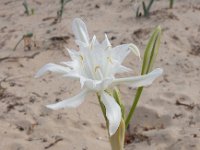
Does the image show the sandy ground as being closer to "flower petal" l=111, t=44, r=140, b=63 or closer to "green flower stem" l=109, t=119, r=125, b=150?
"green flower stem" l=109, t=119, r=125, b=150

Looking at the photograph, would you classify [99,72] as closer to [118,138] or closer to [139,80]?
[139,80]

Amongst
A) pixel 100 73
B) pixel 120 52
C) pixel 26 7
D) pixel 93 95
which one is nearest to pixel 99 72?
pixel 100 73

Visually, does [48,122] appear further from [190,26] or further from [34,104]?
[190,26]

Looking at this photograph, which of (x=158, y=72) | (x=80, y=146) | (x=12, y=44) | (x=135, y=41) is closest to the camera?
(x=158, y=72)

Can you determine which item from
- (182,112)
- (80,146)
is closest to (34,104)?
(80,146)

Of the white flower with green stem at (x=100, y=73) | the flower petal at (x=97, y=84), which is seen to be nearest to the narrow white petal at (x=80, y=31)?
the white flower with green stem at (x=100, y=73)

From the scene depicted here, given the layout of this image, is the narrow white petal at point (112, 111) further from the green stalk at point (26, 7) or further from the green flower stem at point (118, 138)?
the green stalk at point (26, 7)
